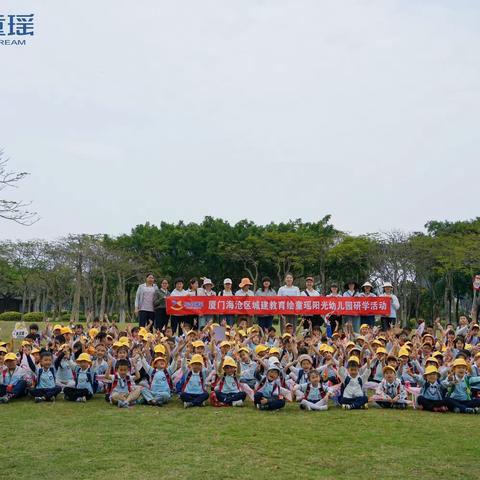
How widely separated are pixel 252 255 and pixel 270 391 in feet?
115

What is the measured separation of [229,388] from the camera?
10.8 m

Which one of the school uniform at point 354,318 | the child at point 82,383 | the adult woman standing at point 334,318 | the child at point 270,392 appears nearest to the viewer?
the child at point 270,392

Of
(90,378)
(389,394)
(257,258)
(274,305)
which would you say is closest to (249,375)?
(389,394)

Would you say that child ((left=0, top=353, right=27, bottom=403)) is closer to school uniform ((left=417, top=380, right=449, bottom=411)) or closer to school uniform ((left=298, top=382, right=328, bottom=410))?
school uniform ((left=298, top=382, right=328, bottom=410))

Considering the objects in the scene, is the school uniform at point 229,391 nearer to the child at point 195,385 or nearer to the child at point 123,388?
the child at point 195,385

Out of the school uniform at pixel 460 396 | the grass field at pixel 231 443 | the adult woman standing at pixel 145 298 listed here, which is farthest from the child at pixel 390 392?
the adult woman standing at pixel 145 298

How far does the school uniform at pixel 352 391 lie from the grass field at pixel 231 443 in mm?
317

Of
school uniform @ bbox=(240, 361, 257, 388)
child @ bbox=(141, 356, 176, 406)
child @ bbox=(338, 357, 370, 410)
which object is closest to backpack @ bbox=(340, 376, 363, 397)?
child @ bbox=(338, 357, 370, 410)

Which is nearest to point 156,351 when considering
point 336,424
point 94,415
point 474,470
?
point 94,415

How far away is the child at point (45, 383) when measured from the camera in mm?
10938

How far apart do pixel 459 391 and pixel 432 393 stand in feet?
1.51

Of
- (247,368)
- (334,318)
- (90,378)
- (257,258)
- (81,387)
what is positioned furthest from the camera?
(257,258)

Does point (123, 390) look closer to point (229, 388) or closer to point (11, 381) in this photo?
point (229, 388)

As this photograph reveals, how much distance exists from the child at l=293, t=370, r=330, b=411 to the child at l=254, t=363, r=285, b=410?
0.43 metres
